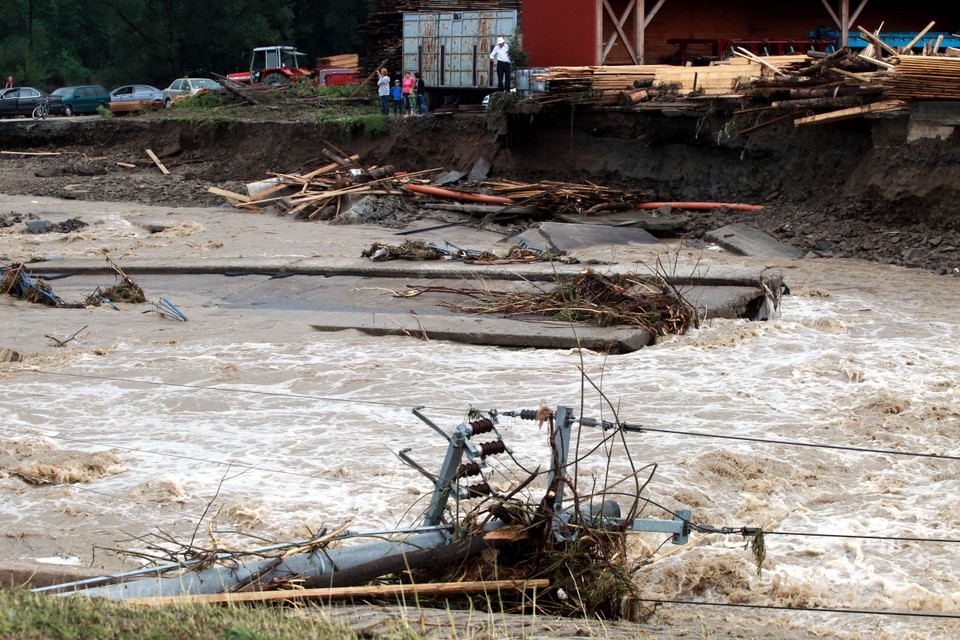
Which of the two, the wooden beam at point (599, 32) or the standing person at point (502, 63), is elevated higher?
the wooden beam at point (599, 32)

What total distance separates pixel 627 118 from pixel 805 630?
18099 millimetres

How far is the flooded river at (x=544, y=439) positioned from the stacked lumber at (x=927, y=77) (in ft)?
14.0

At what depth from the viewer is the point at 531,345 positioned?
1198 centimetres

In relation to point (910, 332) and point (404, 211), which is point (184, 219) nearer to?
point (404, 211)

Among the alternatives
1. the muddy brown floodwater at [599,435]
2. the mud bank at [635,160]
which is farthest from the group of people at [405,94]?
the muddy brown floodwater at [599,435]

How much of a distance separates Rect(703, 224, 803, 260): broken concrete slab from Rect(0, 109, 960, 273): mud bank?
321mm

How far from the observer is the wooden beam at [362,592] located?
14.4 ft

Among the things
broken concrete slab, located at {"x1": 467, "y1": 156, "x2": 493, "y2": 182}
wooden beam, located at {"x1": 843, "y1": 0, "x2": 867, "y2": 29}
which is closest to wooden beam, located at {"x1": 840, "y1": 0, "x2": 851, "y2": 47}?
wooden beam, located at {"x1": 843, "y1": 0, "x2": 867, "y2": 29}

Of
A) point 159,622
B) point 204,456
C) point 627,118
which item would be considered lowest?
point 204,456

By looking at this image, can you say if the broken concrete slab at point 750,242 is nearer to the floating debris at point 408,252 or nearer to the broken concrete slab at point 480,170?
the floating debris at point 408,252

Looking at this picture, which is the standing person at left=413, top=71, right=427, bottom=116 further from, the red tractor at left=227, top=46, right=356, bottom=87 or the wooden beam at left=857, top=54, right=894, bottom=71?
the wooden beam at left=857, top=54, right=894, bottom=71

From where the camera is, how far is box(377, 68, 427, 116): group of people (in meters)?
27.5

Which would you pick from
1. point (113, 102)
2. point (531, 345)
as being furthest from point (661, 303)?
point (113, 102)

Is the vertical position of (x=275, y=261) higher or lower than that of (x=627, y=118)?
lower
